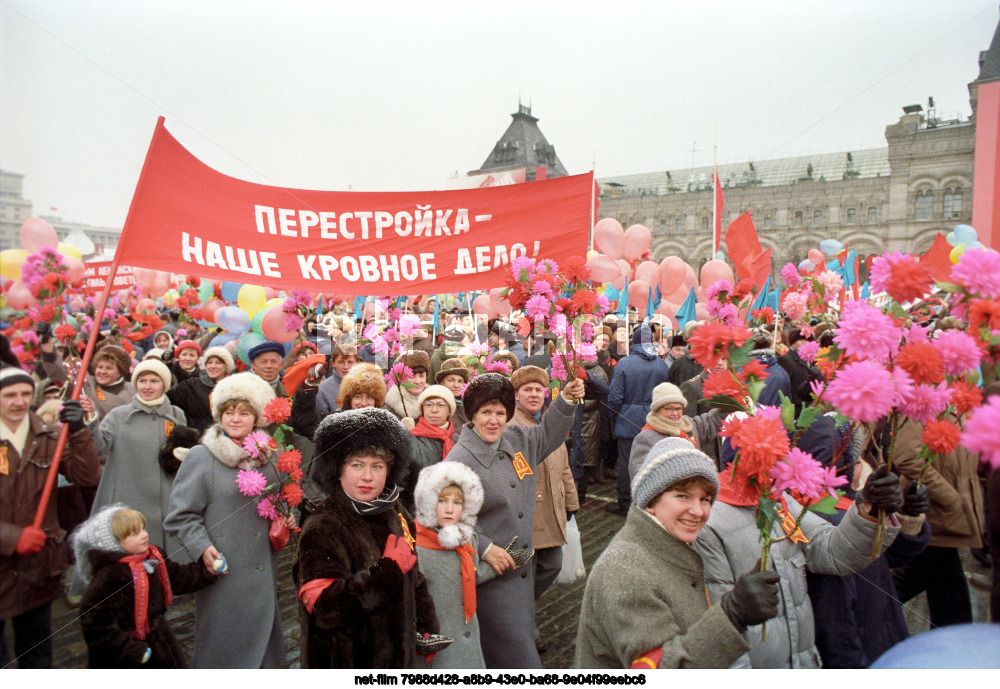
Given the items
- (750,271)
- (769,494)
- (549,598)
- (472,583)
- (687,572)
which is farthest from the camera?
(750,271)

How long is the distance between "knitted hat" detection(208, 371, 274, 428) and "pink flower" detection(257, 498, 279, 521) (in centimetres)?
38

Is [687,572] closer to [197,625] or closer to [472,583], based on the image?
[472,583]

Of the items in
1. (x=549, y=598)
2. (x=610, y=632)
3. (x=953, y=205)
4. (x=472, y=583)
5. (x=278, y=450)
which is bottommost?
(x=549, y=598)

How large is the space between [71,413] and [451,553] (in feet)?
5.13

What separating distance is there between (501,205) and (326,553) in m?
2.01

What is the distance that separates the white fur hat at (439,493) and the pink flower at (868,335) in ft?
5.22

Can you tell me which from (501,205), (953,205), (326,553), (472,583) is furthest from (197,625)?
(953,205)

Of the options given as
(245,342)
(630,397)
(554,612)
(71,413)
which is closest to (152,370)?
(71,413)

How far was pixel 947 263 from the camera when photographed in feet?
5.99

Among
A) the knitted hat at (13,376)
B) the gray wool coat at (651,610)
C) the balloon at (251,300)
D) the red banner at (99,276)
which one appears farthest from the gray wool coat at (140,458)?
the balloon at (251,300)

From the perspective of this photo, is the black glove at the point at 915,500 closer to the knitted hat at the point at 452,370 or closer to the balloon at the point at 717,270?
the knitted hat at the point at 452,370

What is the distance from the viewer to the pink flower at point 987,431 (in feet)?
3.96

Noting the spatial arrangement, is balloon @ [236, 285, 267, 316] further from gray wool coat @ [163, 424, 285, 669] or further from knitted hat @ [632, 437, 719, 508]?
knitted hat @ [632, 437, 719, 508]

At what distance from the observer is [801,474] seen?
1.63 m
